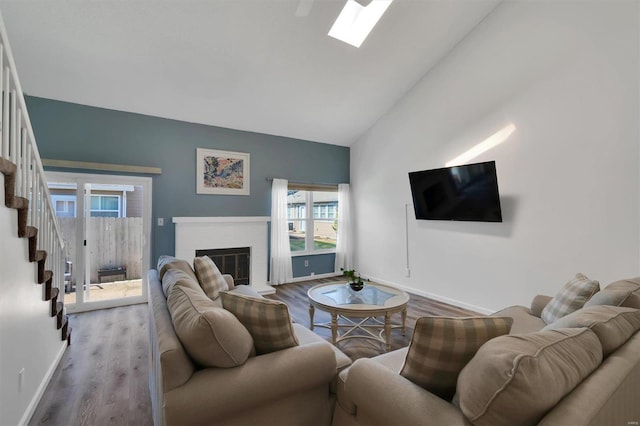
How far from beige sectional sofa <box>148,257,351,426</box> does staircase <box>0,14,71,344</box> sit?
1.22 metres

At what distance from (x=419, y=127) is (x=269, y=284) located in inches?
143

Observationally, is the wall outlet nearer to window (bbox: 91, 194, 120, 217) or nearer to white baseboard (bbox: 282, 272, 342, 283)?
window (bbox: 91, 194, 120, 217)

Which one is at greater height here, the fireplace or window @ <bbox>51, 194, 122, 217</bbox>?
window @ <bbox>51, 194, 122, 217</bbox>

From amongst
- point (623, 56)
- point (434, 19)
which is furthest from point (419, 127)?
point (623, 56)

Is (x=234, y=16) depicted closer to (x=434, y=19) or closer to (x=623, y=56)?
(x=434, y=19)

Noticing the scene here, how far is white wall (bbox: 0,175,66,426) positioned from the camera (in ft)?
5.29

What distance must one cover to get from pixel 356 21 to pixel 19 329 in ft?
13.5

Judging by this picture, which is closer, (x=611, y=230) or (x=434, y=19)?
(x=611, y=230)

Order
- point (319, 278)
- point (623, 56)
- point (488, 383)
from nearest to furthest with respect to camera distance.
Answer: point (488, 383) → point (623, 56) → point (319, 278)

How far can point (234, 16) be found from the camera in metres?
3.11

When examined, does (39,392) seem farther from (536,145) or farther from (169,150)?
(536,145)

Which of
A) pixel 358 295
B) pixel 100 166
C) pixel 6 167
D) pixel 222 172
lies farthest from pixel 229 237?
pixel 6 167

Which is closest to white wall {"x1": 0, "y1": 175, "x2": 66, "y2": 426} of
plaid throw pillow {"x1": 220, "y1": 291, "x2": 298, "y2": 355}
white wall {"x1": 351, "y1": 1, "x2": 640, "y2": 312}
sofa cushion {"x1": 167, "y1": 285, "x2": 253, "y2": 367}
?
sofa cushion {"x1": 167, "y1": 285, "x2": 253, "y2": 367}

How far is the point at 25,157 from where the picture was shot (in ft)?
7.26
